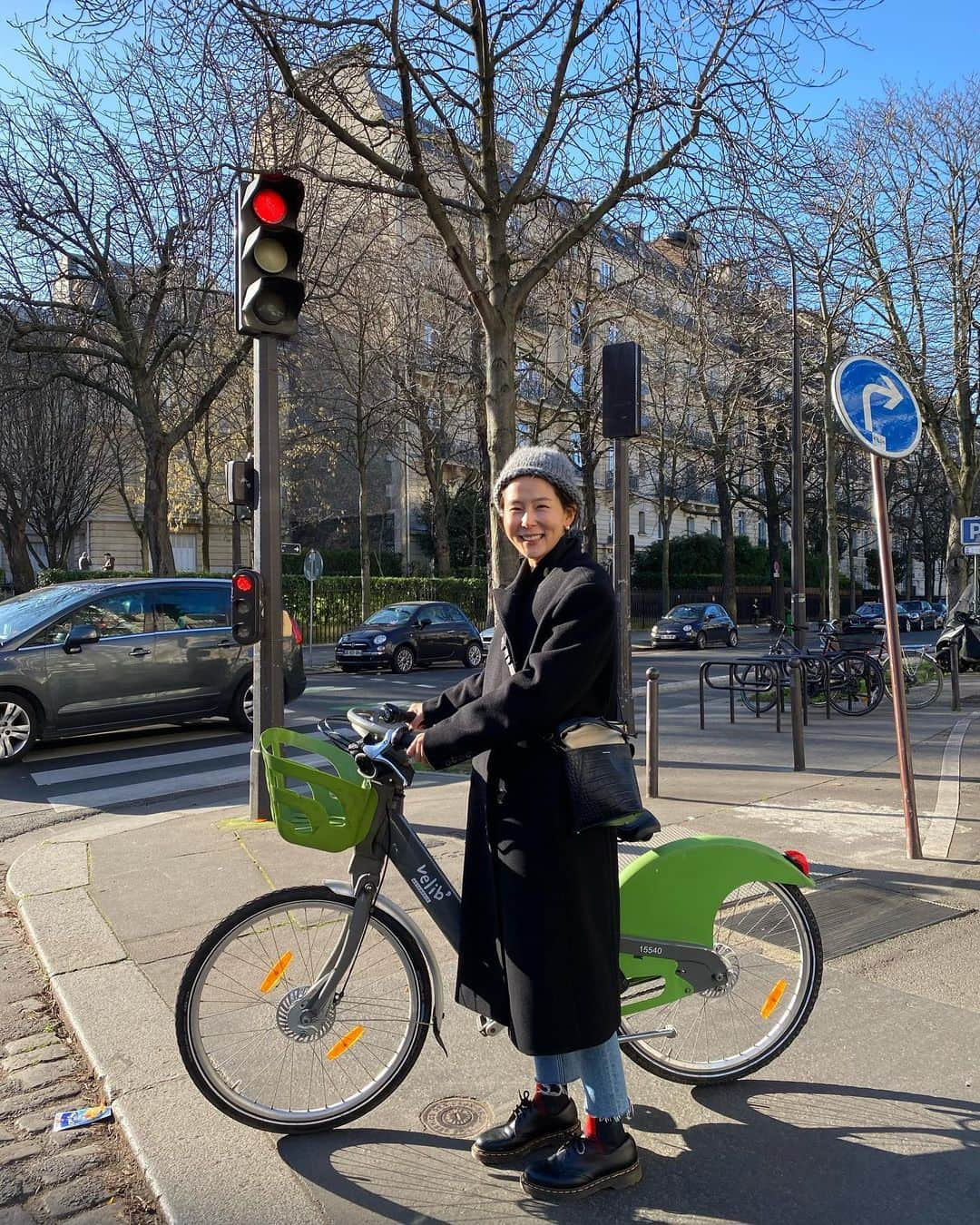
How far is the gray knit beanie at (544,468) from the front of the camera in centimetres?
272

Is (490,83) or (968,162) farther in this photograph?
(968,162)

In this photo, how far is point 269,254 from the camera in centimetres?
591

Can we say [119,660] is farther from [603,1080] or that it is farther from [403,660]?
[403,660]

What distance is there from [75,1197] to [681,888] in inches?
73.8

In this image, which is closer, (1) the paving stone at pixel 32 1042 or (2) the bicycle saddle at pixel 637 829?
(2) the bicycle saddle at pixel 637 829

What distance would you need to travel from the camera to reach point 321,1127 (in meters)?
2.90

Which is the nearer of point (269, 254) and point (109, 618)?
point (269, 254)

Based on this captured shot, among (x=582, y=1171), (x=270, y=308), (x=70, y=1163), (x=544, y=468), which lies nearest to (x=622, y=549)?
(x=270, y=308)

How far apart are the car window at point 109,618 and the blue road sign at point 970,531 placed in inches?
565

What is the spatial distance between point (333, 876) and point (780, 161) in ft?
23.4

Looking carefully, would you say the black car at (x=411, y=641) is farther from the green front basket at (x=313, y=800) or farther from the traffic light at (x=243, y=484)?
the green front basket at (x=313, y=800)

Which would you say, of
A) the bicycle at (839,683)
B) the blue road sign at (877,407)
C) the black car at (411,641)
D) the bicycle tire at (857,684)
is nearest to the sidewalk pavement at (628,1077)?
the blue road sign at (877,407)

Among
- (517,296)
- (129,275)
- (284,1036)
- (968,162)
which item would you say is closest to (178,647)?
(517,296)

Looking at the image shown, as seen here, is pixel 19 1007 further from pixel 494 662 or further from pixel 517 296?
pixel 517 296
